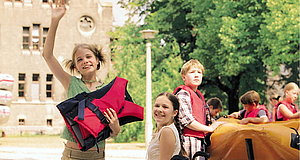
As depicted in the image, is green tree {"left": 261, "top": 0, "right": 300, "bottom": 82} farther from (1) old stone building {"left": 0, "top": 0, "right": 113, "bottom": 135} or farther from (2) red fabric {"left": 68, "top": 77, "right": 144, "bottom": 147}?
(2) red fabric {"left": 68, "top": 77, "right": 144, "bottom": 147}

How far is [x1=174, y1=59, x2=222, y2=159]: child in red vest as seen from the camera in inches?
187

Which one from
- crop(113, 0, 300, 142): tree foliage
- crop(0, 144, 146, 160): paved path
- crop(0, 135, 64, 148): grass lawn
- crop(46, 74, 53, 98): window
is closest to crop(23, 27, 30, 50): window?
crop(46, 74, 53, 98): window

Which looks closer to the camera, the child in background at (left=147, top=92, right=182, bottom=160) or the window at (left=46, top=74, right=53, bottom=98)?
the child in background at (left=147, top=92, right=182, bottom=160)

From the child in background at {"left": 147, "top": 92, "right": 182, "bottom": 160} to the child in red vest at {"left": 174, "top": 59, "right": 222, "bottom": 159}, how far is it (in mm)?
387

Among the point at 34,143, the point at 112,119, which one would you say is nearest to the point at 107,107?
the point at 112,119

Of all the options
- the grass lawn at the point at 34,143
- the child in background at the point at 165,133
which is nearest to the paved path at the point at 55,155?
the grass lawn at the point at 34,143

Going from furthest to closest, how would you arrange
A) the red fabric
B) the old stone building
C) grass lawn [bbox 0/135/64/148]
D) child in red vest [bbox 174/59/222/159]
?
the old stone building, grass lawn [bbox 0/135/64/148], child in red vest [bbox 174/59/222/159], the red fabric

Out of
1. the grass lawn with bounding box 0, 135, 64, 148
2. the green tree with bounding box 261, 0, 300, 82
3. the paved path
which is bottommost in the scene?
the grass lawn with bounding box 0, 135, 64, 148

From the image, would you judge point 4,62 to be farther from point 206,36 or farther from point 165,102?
point 165,102

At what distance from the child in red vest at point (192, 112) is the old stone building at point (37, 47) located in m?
37.3

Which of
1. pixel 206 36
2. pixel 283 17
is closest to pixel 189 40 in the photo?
pixel 206 36

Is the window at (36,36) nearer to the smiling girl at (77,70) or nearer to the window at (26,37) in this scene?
the window at (26,37)

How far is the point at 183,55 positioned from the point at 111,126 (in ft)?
93.8

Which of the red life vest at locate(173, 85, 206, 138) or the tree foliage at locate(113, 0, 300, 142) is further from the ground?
the tree foliage at locate(113, 0, 300, 142)
